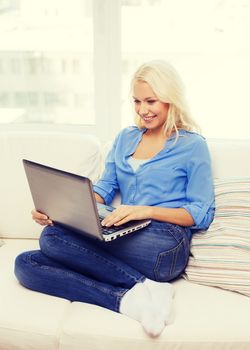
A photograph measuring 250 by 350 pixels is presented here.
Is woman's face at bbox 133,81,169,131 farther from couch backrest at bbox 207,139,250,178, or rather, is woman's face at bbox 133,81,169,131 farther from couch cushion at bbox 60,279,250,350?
couch cushion at bbox 60,279,250,350

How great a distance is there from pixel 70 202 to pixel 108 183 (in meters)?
0.43

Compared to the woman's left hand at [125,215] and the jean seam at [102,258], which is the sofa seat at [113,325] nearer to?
the jean seam at [102,258]

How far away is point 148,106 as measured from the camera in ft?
5.52

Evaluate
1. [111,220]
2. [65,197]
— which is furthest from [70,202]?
[111,220]

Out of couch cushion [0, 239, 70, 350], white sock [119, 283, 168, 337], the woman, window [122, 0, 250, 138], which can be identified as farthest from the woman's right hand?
window [122, 0, 250, 138]

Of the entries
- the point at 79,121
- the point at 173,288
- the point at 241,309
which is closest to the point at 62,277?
the point at 173,288

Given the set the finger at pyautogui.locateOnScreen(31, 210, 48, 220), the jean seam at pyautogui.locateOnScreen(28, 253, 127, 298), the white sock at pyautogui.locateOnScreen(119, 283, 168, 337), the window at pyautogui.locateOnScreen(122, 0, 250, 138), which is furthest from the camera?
the window at pyautogui.locateOnScreen(122, 0, 250, 138)

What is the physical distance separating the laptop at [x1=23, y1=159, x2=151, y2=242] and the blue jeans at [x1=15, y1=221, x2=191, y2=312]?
0.06 m

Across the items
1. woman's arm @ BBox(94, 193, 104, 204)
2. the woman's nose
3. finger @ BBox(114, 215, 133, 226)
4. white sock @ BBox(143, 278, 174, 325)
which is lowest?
white sock @ BBox(143, 278, 174, 325)

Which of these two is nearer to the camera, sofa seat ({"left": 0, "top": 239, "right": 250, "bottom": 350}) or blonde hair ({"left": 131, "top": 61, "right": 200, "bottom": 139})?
sofa seat ({"left": 0, "top": 239, "right": 250, "bottom": 350})

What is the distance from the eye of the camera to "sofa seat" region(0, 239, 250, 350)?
1311 mm

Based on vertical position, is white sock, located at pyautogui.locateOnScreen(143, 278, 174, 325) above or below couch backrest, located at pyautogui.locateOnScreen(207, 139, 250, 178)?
below

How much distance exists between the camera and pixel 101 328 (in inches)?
52.5

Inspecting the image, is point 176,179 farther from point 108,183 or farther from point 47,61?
point 47,61
